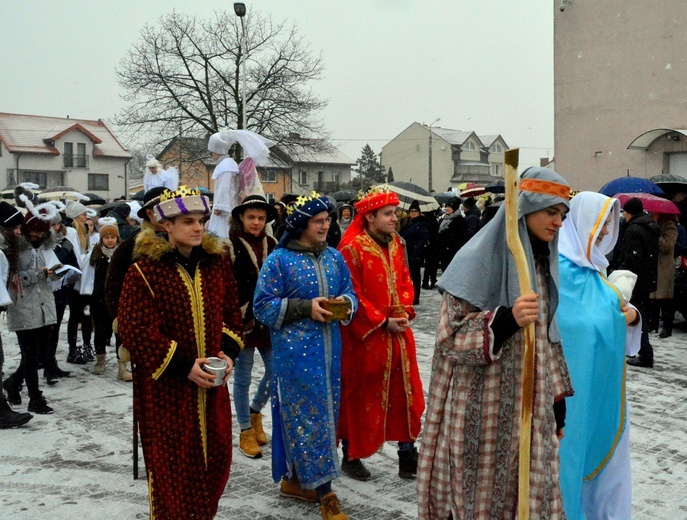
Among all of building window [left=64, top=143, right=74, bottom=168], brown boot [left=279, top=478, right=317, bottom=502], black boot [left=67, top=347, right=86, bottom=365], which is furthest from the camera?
building window [left=64, top=143, right=74, bottom=168]

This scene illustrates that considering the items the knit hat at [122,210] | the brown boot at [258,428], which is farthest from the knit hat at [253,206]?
the knit hat at [122,210]

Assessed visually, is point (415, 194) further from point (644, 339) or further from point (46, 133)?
point (46, 133)

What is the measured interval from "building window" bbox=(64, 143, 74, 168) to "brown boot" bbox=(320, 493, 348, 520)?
58326mm

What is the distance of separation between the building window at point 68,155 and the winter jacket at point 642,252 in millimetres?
55918

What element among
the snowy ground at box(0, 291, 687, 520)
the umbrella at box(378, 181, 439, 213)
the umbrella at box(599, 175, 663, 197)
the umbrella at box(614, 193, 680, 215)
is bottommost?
the snowy ground at box(0, 291, 687, 520)

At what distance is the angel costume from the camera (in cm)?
367

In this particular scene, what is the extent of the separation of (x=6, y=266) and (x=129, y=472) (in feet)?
7.51

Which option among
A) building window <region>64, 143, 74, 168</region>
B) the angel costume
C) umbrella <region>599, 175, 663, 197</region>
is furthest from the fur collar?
building window <region>64, 143, 74, 168</region>

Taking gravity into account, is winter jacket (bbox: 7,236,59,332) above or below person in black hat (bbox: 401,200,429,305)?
below

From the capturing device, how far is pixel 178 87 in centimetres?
3584

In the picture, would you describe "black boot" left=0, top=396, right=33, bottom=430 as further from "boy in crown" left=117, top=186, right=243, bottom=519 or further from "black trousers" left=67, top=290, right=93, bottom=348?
"boy in crown" left=117, top=186, right=243, bottom=519

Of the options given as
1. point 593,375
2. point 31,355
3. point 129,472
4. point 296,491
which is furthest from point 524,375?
point 31,355

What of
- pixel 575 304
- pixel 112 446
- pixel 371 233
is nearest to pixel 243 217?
pixel 371 233

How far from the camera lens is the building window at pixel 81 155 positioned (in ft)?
190
